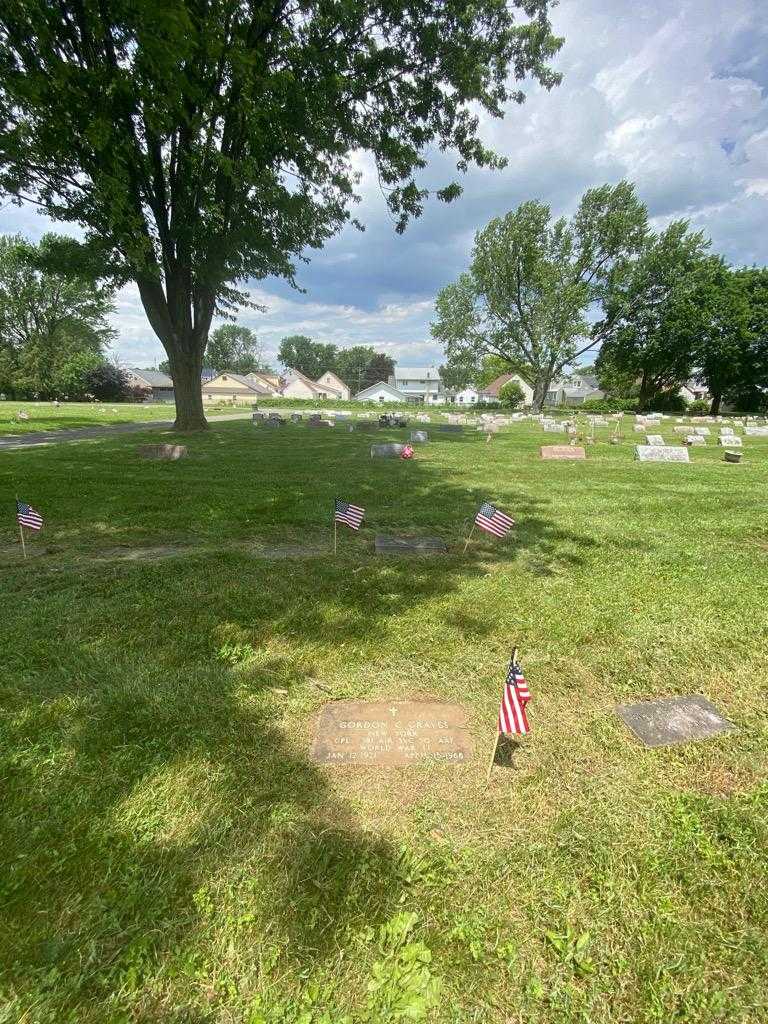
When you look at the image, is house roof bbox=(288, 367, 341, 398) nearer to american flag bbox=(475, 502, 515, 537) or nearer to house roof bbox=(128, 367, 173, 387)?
house roof bbox=(128, 367, 173, 387)

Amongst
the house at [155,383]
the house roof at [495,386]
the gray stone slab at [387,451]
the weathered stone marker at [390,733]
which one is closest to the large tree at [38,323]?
the house at [155,383]

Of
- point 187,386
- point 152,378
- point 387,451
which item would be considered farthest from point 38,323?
point 387,451

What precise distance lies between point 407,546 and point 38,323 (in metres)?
69.2

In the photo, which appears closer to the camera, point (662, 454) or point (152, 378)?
point (662, 454)

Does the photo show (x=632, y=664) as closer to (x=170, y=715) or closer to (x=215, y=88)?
(x=170, y=715)

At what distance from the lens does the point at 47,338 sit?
54.3 m

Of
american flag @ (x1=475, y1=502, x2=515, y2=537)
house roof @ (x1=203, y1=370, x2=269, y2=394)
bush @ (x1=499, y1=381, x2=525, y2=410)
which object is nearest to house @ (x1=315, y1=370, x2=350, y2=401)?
house roof @ (x1=203, y1=370, x2=269, y2=394)

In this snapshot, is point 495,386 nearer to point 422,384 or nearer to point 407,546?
point 422,384

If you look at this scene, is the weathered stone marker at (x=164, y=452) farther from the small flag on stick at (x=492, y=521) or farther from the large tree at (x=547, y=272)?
the large tree at (x=547, y=272)

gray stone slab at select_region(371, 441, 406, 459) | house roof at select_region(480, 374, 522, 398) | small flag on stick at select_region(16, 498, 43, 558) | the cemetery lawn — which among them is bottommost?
the cemetery lawn

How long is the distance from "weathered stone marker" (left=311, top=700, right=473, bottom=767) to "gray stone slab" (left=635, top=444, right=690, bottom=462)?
13777 millimetres

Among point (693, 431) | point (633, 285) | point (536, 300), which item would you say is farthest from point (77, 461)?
point (633, 285)

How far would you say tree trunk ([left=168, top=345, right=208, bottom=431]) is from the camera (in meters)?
→ 17.9

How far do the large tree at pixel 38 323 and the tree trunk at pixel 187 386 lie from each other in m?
39.8
